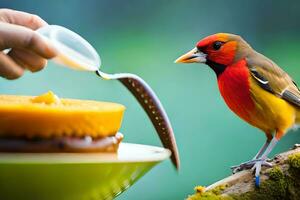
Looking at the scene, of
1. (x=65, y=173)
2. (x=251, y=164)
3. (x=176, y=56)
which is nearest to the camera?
(x=65, y=173)

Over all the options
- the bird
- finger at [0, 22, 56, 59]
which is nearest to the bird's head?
the bird

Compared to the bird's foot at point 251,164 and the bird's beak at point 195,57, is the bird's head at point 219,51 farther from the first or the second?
the bird's foot at point 251,164

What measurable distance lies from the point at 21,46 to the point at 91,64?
0.11 metres

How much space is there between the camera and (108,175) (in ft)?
2.19

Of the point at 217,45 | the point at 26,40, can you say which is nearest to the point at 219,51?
the point at 217,45

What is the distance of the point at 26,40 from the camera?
2.15ft

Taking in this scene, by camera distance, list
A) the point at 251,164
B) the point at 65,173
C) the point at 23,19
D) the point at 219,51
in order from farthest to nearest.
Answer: the point at 219,51 → the point at 251,164 → the point at 23,19 → the point at 65,173

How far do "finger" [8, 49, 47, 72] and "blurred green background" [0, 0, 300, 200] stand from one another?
1068mm

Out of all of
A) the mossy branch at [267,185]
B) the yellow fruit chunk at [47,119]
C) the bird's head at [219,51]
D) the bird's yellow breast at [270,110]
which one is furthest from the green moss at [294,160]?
the yellow fruit chunk at [47,119]

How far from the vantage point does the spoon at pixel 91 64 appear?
0.71 metres

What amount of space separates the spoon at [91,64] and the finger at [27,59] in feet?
0.13

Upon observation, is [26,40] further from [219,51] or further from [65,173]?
[219,51]

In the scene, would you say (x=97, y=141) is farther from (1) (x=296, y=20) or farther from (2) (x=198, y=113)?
(1) (x=296, y=20)

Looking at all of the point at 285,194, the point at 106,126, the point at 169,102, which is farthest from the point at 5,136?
the point at 169,102
